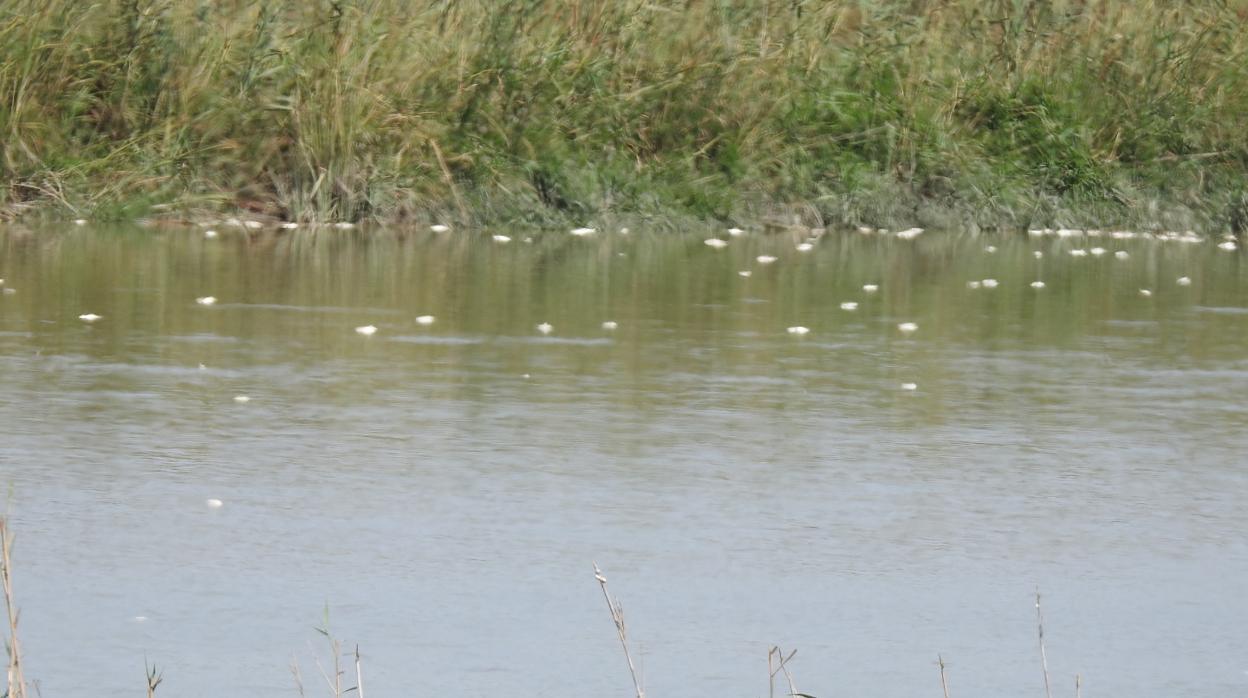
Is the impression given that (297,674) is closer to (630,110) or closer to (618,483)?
(618,483)

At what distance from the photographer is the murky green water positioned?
14.8ft

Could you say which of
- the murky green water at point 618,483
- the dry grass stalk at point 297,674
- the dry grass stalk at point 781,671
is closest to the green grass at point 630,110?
the murky green water at point 618,483

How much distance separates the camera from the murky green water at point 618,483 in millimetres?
4500

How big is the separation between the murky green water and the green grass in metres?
3.17

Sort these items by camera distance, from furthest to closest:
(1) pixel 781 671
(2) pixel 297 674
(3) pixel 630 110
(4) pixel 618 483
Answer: (3) pixel 630 110, (4) pixel 618 483, (1) pixel 781 671, (2) pixel 297 674

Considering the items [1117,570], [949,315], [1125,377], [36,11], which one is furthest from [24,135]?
[1117,570]

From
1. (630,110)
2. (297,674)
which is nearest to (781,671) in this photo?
(297,674)

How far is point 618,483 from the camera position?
6.04 metres

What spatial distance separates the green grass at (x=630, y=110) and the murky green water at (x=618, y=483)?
317cm

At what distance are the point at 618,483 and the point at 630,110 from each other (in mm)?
8943

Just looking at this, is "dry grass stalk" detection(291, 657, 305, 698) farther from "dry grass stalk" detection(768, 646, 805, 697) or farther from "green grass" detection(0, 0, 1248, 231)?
"green grass" detection(0, 0, 1248, 231)

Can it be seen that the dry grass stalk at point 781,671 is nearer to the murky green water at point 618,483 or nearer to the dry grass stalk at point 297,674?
the murky green water at point 618,483

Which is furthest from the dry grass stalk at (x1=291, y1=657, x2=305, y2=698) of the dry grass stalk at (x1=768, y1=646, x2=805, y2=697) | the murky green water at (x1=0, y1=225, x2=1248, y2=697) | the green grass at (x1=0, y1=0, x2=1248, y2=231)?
the green grass at (x1=0, y1=0, x2=1248, y2=231)

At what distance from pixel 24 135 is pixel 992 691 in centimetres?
1049
